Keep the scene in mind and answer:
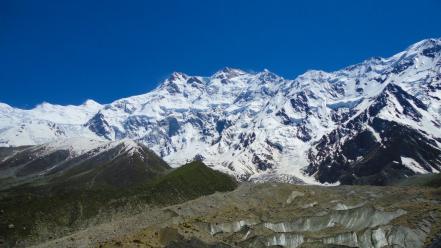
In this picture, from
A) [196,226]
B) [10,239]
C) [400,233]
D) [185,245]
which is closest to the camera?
[185,245]

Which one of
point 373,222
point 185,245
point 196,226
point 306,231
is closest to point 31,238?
point 196,226

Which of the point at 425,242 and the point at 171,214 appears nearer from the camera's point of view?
the point at 425,242

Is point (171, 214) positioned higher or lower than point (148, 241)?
higher

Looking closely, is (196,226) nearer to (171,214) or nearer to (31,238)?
(171,214)

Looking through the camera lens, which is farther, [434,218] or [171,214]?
[171,214]

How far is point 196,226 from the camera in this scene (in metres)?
172

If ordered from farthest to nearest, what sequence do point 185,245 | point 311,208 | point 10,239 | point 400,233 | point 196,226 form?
point 311,208
point 10,239
point 196,226
point 400,233
point 185,245

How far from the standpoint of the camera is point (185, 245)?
145375 millimetres

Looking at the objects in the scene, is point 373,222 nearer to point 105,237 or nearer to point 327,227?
point 327,227

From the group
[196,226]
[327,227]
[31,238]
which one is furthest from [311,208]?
[31,238]

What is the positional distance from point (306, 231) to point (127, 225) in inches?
2059

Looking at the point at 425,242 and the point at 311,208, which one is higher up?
the point at 311,208

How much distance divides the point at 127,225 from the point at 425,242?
8287cm

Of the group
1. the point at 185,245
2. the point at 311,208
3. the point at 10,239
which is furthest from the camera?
the point at 311,208
